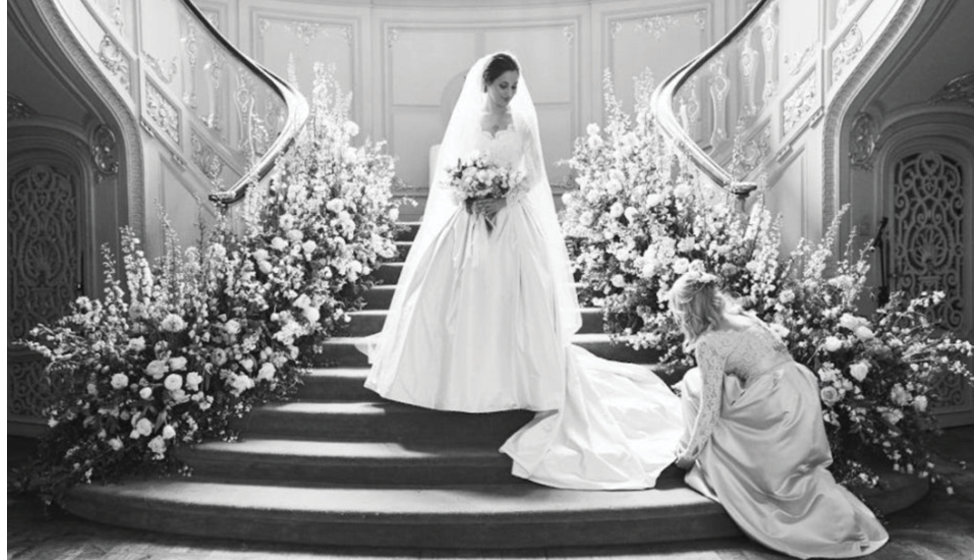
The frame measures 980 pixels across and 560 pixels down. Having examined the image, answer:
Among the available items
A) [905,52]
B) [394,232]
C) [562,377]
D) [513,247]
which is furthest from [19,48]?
[905,52]

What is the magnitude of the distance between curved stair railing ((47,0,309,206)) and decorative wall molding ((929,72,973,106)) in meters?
4.27

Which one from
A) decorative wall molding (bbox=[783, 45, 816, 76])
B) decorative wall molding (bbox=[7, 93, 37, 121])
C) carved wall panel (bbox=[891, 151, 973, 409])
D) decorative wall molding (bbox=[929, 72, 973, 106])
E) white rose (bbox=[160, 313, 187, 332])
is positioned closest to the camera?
white rose (bbox=[160, 313, 187, 332])

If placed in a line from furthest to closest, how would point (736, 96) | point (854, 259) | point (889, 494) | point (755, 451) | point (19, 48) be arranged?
point (736, 96) < point (854, 259) < point (19, 48) < point (889, 494) < point (755, 451)

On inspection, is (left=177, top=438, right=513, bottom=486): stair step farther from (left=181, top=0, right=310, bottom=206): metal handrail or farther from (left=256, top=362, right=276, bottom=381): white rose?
(left=181, top=0, right=310, bottom=206): metal handrail

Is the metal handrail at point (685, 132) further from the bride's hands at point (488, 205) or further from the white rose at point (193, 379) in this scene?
the white rose at point (193, 379)

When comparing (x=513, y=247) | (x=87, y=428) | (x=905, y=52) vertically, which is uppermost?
(x=905, y=52)

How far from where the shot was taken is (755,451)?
3566 mm

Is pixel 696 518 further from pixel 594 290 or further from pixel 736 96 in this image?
pixel 736 96

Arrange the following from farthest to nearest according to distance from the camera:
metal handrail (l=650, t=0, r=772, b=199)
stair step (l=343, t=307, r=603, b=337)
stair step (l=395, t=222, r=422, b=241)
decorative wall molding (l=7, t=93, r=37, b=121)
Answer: stair step (l=395, t=222, r=422, b=241) < decorative wall molding (l=7, t=93, r=37, b=121) < stair step (l=343, t=307, r=603, b=337) < metal handrail (l=650, t=0, r=772, b=199)

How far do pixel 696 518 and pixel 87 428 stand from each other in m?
2.98

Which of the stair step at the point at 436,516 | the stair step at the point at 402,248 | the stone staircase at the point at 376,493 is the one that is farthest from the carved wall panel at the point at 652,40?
the stair step at the point at 436,516

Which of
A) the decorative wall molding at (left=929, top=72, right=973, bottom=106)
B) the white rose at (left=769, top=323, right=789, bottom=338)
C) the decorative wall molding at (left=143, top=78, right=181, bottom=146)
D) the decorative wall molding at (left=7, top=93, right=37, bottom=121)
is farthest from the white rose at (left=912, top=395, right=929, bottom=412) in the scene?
the decorative wall molding at (left=7, top=93, right=37, bottom=121)

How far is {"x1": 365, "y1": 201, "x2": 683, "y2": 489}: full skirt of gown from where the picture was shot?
157 inches

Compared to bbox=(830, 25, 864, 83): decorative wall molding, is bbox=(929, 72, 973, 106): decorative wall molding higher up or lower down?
lower down
